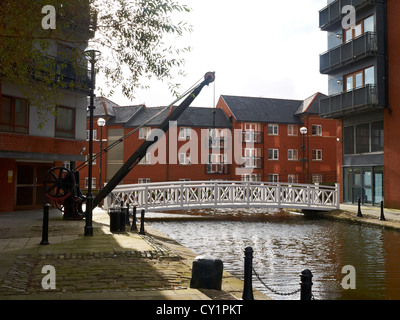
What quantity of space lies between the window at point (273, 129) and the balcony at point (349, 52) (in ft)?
72.1

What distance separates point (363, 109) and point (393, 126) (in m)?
2.02

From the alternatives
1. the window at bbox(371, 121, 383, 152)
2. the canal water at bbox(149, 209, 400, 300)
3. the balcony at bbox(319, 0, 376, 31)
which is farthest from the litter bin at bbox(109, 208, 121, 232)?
the balcony at bbox(319, 0, 376, 31)

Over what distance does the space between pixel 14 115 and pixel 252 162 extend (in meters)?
33.6

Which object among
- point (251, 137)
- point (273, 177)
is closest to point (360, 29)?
point (251, 137)

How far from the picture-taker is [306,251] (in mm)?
12320

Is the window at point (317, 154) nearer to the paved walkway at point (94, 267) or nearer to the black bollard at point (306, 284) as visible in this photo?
the paved walkway at point (94, 267)

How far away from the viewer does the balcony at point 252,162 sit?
49.4 metres

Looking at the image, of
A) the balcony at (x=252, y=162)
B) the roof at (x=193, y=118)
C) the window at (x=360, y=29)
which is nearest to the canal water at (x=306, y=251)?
the window at (x=360, y=29)

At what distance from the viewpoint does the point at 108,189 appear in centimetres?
1638

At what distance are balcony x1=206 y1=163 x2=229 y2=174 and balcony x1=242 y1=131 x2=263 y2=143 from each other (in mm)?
4064

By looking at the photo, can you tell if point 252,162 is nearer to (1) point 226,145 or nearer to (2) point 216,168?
(1) point 226,145

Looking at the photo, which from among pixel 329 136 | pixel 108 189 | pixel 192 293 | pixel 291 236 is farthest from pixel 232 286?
pixel 329 136

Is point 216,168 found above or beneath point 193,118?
beneath

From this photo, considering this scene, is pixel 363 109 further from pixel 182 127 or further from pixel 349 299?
pixel 182 127
